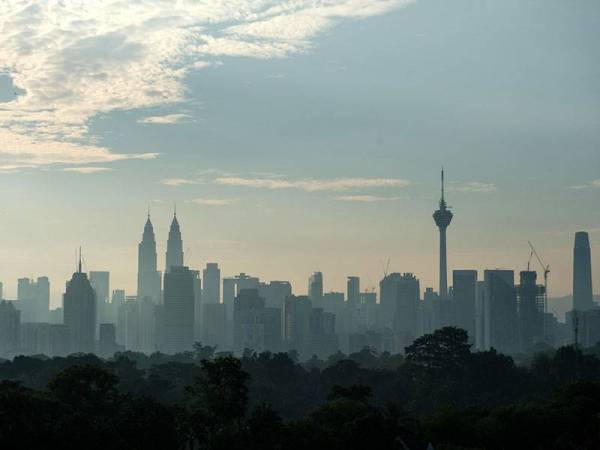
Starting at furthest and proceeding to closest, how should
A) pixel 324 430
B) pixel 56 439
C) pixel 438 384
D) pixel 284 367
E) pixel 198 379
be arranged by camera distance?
pixel 284 367, pixel 438 384, pixel 198 379, pixel 324 430, pixel 56 439

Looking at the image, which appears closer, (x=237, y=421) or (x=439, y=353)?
(x=237, y=421)

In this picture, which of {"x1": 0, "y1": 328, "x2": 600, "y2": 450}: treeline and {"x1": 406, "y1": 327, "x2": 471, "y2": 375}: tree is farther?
{"x1": 406, "y1": 327, "x2": 471, "y2": 375}: tree

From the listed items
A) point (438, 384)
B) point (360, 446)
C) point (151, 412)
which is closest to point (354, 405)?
point (360, 446)

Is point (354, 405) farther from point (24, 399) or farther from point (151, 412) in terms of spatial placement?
point (24, 399)

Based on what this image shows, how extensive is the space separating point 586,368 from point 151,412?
347ft

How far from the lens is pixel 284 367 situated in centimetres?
19800

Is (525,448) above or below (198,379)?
below

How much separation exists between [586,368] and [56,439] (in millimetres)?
117510

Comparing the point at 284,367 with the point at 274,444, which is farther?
the point at 284,367

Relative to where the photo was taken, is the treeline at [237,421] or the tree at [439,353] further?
the tree at [439,353]

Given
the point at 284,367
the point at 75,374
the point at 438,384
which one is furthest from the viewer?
the point at 284,367

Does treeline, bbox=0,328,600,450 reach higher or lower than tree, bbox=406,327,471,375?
lower

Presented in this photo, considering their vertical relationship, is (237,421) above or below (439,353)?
below

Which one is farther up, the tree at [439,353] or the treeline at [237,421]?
the tree at [439,353]
